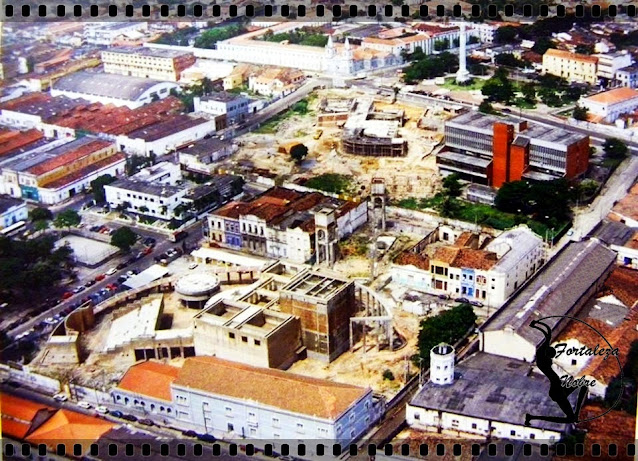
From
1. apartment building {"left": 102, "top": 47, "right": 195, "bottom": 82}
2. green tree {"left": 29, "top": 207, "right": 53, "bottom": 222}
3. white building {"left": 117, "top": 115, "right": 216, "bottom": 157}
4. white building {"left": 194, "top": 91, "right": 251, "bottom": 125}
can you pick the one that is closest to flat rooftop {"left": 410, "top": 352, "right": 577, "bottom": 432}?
green tree {"left": 29, "top": 207, "right": 53, "bottom": 222}

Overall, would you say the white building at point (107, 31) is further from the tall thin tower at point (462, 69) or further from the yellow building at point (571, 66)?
the yellow building at point (571, 66)

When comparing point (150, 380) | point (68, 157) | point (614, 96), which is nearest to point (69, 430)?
point (150, 380)

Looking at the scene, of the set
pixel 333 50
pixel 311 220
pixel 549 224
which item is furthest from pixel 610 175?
pixel 333 50

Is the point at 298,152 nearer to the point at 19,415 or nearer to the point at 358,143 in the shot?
the point at 358,143

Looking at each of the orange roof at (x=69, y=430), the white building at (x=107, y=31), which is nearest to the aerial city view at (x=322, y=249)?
the orange roof at (x=69, y=430)

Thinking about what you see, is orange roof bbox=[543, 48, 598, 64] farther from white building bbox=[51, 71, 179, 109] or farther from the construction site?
white building bbox=[51, 71, 179, 109]
